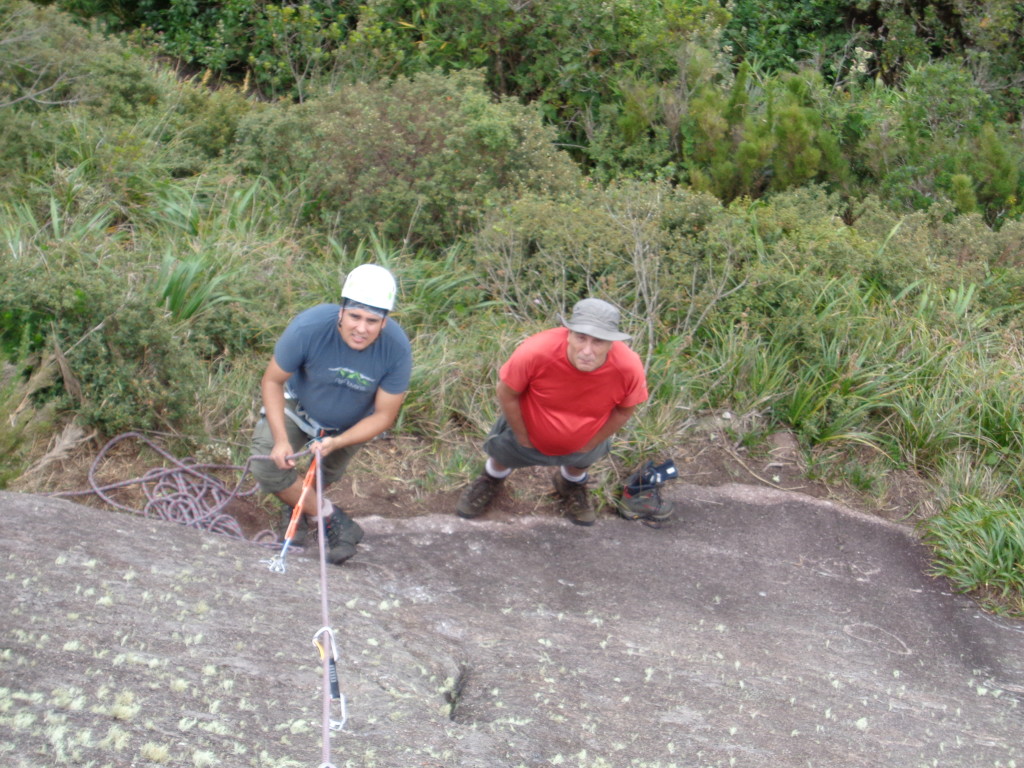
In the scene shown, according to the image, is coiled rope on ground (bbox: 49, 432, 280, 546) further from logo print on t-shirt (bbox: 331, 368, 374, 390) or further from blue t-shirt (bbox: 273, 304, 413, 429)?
logo print on t-shirt (bbox: 331, 368, 374, 390)

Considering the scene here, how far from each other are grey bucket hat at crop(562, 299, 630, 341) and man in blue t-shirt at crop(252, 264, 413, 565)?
2.50ft

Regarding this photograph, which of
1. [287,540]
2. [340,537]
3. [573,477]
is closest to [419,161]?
[573,477]

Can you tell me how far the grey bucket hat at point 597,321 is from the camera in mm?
4148

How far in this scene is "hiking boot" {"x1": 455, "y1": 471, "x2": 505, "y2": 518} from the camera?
17.1 feet

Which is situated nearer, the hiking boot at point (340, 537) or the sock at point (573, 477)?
the hiking boot at point (340, 537)

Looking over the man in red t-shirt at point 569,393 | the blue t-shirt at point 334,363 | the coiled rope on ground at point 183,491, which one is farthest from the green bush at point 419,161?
the blue t-shirt at point 334,363

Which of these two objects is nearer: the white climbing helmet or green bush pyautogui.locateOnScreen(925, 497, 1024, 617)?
the white climbing helmet

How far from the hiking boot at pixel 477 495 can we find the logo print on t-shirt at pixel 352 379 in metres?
1.26

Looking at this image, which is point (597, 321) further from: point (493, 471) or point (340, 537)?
point (340, 537)

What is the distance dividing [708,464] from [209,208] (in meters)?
4.29

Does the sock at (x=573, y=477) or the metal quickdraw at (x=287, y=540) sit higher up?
the metal quickdraw at (x=287, y=540)

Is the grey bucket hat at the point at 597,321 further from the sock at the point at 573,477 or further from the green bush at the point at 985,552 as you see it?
the green bush at the point at 985,552

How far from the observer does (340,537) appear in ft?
14.6

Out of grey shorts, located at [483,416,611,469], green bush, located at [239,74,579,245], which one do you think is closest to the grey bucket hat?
grey shorts, located at [483,416,611,469]
